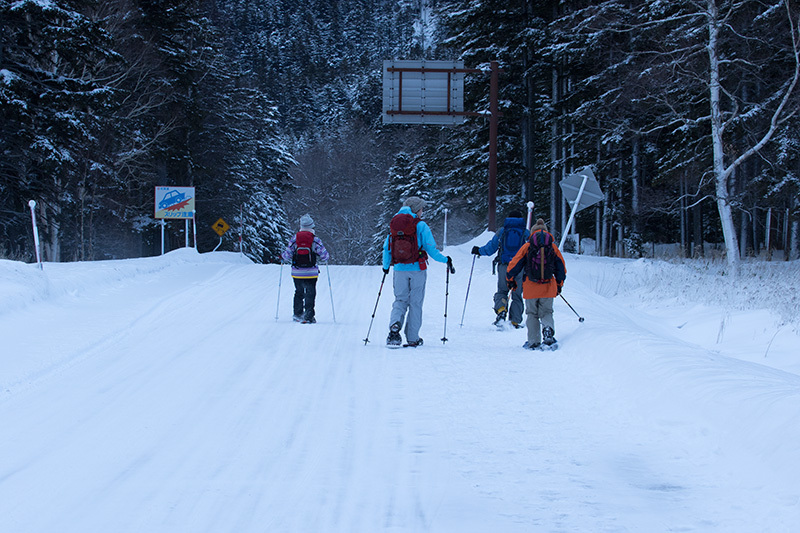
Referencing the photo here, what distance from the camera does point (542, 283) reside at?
30.3ft

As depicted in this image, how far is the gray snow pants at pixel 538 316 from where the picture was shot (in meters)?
9.24

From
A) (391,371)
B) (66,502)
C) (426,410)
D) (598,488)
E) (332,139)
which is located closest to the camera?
(66,502)

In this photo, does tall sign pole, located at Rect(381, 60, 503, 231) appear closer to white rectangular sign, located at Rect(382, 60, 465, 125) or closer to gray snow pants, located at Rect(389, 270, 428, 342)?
white rectangular sign, located at Rect(382, 60, 465, 125)

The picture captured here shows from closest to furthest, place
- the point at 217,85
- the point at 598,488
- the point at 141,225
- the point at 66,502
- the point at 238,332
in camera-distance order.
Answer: the point at 66,502, the point at 598,488, the point at 238,332, the point at 141,225, the point at 217,85

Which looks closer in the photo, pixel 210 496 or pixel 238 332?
pixel 210 496

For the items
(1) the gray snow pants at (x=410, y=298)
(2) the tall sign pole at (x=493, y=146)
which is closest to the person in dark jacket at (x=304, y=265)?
(1) the gray snow pants at (x=410, y=298)

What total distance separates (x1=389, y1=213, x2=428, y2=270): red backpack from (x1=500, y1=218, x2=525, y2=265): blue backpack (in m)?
2.36

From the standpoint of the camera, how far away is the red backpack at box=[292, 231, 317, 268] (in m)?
11.8

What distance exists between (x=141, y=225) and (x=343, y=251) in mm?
40613

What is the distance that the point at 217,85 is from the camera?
39.8 meters

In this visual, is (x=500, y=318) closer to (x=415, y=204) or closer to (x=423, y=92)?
(x=415, y=204)

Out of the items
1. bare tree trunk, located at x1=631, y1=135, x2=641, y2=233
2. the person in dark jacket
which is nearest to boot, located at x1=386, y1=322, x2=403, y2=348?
the person in dark jacket

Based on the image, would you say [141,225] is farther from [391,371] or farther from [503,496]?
[503,496]

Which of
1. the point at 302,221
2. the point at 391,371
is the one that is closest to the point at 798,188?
the point at 302,221
